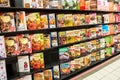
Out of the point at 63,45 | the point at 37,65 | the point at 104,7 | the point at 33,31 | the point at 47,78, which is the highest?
the point at 104,7

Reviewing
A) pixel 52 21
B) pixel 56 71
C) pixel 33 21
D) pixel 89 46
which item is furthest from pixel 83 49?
pixel 33 21

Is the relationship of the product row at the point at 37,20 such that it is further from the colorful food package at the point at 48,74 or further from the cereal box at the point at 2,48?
the colorful food package at the point at 48,74

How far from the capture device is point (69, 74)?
13.0ft

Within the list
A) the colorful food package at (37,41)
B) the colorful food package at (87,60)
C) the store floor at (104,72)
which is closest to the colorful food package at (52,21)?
the colorful food package at (37,41)

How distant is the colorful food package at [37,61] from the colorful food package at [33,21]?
0.47m

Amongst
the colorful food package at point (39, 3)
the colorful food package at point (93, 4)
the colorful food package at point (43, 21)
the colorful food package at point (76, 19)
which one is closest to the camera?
the colorful food package at point (39, 3)

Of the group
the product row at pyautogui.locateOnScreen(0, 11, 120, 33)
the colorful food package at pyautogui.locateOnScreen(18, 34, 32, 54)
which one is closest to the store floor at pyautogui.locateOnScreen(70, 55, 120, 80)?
the product row at pyautogui.locateOnScreen(0, 11, 120, 33)

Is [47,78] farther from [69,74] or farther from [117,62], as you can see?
[117,62]

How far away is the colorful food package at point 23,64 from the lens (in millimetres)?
3000

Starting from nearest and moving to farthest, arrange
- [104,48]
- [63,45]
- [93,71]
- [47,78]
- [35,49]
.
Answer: [35,49], [47,78], [63,45], [93,71], [104,48]

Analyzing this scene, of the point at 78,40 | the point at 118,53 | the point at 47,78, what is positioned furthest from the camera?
the point at 118,53

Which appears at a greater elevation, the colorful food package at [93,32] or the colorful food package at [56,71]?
the colorful food package at [93,32]

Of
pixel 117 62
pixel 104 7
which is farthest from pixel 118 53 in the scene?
pixel 104 7

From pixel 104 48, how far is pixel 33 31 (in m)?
2.51
